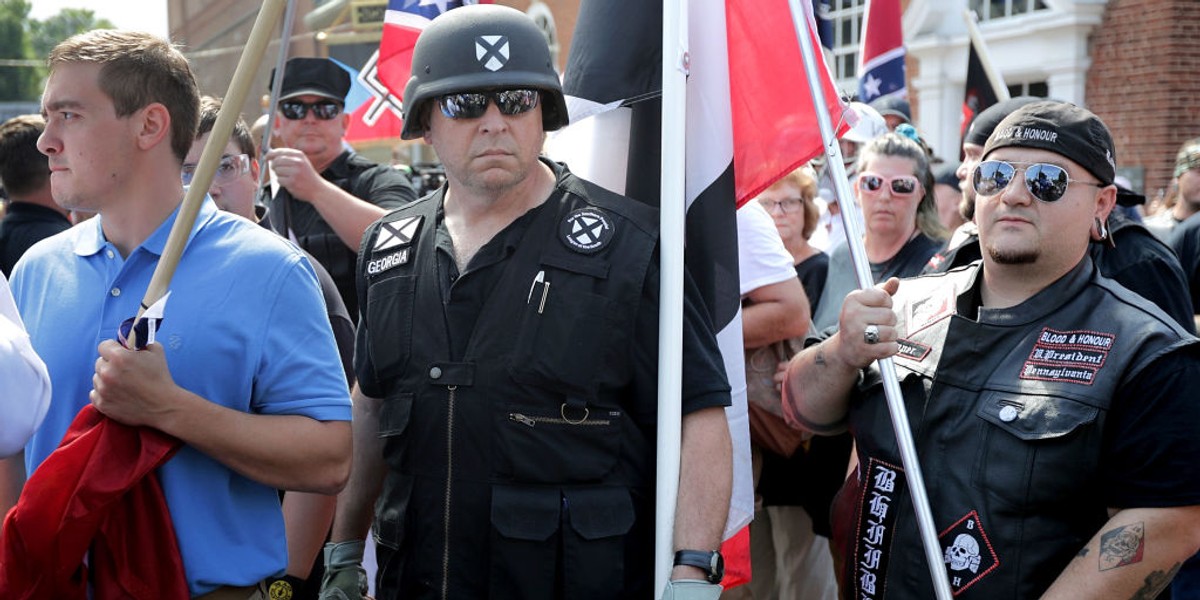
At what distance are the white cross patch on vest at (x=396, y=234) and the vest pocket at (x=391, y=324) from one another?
0.33ft

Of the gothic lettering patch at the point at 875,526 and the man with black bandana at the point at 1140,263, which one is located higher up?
the man with black bandana at the point at 1140,263

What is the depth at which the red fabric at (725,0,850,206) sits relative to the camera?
337 centimetres

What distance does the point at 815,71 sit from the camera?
3.19 m

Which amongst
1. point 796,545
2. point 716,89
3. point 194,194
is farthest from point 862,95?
point 194,194

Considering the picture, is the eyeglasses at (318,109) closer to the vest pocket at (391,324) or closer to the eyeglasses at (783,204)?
the eyeglasses at (783,204)

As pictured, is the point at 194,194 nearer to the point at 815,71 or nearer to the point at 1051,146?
the point at 815,71

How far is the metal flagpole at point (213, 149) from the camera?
7.91ft

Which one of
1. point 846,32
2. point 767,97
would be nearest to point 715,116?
point 767,97

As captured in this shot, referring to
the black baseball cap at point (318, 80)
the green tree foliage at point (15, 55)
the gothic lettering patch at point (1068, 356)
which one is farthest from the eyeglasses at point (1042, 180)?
the green tree foliage at point (15, 55)

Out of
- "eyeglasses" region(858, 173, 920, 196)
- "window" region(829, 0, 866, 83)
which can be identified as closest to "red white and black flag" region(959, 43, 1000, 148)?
"eyeglasses" region(858, 173, 920, 196)

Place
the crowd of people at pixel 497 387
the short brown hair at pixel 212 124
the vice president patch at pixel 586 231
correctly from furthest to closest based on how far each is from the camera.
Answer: the short brown hair at pixel 212 124 < the vice president patch at pixel 586 231 < the crowd of people at pixel 497 387

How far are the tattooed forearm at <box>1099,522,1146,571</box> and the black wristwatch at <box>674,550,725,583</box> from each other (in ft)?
2.72

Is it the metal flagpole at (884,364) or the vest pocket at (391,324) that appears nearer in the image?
the metal flagpole at (884,364)

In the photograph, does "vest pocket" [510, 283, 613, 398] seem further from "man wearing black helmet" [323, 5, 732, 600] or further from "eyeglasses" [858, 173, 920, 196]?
"eyeglasses" [858, 173, 920, 196]
